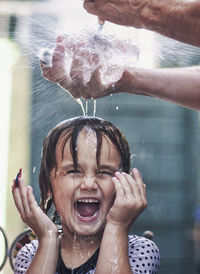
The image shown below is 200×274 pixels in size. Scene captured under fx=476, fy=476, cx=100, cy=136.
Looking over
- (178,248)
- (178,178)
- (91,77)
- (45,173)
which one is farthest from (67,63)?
(178,248)

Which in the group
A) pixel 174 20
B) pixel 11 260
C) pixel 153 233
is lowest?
pixel 11 260

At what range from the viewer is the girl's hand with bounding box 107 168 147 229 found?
1290 mm

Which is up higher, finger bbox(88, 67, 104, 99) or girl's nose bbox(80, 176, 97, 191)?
finger bbox(88, 67, 104, 99)

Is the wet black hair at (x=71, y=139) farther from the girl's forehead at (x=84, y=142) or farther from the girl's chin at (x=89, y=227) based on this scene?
the girl's chin at (x=89, y=227)

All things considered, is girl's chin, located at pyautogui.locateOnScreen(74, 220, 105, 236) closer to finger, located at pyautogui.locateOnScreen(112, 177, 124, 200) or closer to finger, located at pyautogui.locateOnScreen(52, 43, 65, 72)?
finger, located at pyautogui.locateOnScreen(112, 177, 124, 200)

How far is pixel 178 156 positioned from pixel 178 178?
0.40 feet

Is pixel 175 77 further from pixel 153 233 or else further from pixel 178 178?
pixel 153 233

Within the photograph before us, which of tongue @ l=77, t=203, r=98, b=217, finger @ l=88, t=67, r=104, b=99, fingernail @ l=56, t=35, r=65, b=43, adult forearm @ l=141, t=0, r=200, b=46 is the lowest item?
tongue @ l=77, t=203, r=98, b=217

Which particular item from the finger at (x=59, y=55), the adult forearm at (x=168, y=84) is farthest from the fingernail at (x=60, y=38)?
the adult forearm at (x=168, y=84)

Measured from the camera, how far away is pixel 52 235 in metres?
1.33

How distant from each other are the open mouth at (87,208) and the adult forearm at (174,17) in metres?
0.51

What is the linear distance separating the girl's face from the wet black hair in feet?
0.06

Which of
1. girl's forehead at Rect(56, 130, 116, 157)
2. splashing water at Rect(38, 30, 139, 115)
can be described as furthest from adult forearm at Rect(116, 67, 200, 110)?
girl's forehead at Rect(56, 130, 116, 157)

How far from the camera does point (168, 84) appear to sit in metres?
1.48
